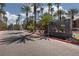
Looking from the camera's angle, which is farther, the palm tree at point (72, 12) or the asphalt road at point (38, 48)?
the palm tree at point (72, 12)

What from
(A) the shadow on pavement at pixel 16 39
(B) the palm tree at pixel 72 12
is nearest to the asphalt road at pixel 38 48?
(A) the shadow on pavement at pixel 16 39

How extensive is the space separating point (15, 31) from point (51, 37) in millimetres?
1522

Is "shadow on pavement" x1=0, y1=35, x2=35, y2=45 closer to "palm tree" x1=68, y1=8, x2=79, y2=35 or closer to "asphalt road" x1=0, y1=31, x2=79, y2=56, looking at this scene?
"asphalt road" x1=0, y1=31, x2=79, y2=56

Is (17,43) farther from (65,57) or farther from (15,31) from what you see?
(65,57)

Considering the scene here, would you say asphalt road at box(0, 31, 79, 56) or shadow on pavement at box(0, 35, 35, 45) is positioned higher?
shadow on pavement at box(0, 35, 35, 45)

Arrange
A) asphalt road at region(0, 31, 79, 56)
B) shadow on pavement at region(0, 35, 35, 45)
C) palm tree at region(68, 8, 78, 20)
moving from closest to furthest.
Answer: asphalt road at region(0, 31, 79, 56), shadow on pavement at region(0, 35, 35, 45), palm tree at region(68, 8, 78, 20)

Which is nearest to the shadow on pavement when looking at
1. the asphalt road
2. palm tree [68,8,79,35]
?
the asphalt road

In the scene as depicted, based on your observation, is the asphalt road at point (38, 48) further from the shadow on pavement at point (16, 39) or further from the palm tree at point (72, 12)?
the palm tree at point (72, 12)

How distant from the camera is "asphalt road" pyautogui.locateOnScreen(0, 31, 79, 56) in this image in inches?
338

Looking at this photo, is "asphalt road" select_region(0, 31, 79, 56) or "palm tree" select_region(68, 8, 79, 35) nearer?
"asphalt road" select_region(0, 31, 79, 56)

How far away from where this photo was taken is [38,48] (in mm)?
8891

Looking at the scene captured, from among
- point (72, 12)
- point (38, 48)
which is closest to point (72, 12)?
point (72, 12)

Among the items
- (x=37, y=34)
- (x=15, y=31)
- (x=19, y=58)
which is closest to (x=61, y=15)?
(x=37, y=34)

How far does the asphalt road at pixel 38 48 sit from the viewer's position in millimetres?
8578
